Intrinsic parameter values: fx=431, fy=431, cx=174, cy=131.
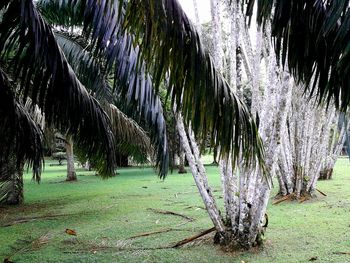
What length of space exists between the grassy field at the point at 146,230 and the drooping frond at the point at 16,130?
1.10 metres

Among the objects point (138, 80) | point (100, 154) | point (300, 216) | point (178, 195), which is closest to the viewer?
point (138, 80)

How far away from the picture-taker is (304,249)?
466cm

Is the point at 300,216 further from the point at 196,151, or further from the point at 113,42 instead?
the point at 113,42

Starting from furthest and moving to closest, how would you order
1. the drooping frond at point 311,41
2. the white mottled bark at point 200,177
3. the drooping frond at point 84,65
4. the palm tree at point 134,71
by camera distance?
1. the drooping frond at point 84,65
2. the white mottled bark at point 200,177
3. the palm tree at point 134,71
4. the drooping frond at point 311,41

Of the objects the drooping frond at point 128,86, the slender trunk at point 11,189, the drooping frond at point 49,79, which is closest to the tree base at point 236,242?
the drooping frond at point 128,86

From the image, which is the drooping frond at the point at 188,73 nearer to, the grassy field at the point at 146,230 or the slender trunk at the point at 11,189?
the grassy field at the point at 146,230

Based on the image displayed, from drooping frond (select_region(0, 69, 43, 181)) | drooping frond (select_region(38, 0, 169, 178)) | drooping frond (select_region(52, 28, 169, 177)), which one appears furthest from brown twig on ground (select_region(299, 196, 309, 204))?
drooping frond (select_region(0, 69, 43, 181))

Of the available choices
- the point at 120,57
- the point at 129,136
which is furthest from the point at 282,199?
the point at 120,57

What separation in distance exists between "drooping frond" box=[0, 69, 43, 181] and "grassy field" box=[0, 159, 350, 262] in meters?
1.10

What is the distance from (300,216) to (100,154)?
3229 mm

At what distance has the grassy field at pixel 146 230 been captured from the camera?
4.55 meters

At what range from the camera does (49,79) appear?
404 cm

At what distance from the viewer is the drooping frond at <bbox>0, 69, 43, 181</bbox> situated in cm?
434

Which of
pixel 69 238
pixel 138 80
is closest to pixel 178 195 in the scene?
pixel 69 238
